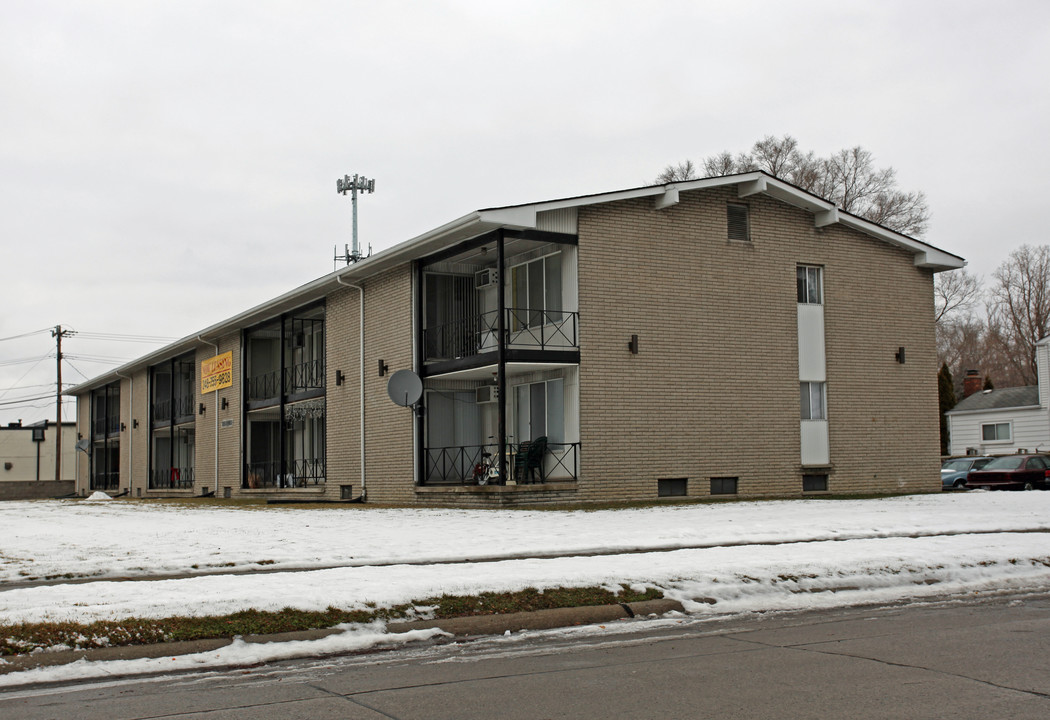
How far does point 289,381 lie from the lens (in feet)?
120

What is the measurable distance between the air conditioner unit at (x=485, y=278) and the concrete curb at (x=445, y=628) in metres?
18.2

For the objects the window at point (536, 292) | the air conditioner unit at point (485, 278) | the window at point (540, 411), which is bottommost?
the window at point (540, 411)

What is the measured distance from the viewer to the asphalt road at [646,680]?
246 inches

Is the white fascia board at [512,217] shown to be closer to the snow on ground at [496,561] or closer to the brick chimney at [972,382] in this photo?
the snow on ground at [496,561]

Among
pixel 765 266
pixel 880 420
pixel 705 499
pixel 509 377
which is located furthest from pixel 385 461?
pixel 880 420

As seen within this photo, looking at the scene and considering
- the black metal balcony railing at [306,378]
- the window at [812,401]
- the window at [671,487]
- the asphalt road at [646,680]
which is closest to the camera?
the asphalt road at [646,680]

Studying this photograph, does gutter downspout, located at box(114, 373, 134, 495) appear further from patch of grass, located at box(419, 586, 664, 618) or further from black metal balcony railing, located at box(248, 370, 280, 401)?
patch of grass, located at box(419, 586, 664, 618)

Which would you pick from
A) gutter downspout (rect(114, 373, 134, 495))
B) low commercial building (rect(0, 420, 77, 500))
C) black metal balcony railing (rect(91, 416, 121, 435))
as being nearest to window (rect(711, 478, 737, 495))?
gutter downspout (rect(114, 373, 134, 495))

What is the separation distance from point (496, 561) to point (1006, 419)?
1610 inches

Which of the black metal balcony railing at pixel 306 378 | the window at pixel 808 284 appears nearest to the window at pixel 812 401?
the window at pixel 808 284

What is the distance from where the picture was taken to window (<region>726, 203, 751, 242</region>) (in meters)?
26.8

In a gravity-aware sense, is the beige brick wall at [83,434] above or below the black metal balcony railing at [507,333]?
below

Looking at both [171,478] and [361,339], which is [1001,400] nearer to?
[361,339]

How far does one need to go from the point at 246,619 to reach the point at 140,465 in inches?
1764
